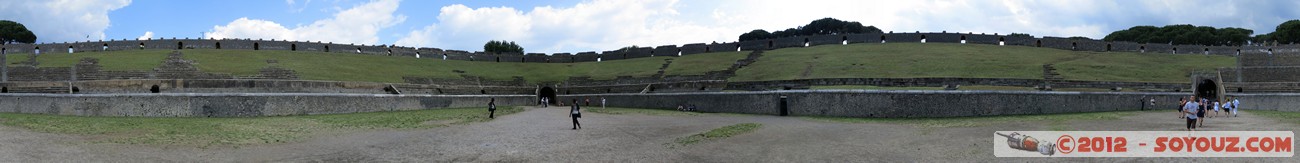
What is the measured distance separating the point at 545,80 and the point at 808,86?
64.0 ft

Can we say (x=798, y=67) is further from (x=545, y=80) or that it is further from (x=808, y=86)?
(x=545, y=80)

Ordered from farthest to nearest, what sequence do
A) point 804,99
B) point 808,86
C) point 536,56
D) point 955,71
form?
point 536,56 → point 955,71 → point 808,86 → point 804,99

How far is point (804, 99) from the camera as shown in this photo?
2736 cm

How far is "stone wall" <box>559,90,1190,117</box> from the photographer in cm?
2511

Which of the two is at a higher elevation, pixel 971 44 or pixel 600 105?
pixel 971 44

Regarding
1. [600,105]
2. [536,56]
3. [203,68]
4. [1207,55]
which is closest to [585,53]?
[536,56]

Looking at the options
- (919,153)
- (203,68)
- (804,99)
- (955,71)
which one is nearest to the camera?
(919,153)

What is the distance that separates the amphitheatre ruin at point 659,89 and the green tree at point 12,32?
32028mm

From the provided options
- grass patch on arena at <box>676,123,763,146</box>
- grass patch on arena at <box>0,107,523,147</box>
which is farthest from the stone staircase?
grass patch on arena at <box>0,107,523,147</box>

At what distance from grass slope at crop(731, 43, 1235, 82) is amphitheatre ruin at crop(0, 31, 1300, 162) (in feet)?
0.67

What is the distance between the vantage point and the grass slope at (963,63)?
3441cm

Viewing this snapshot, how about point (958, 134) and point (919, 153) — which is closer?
point (919, 153)

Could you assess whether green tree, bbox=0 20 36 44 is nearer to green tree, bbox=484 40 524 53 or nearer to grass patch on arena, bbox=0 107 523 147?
green tree, bbox=484 40 524 53

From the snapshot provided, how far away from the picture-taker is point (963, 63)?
122 ft
